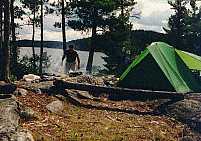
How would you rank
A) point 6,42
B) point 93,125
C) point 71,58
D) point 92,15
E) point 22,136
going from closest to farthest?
point 22,136
point 93,125
point 6,42
point 71,58
point 92,15

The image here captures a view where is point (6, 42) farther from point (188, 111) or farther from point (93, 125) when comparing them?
point (188, 111)

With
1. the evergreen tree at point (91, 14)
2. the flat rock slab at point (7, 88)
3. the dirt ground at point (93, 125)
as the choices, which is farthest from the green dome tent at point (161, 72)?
the evergreen tree at point (91, 14)

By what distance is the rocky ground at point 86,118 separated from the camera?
1098 cm

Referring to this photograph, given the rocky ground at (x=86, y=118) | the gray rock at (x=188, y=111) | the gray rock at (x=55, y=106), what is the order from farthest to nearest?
the gray rock at (x=55, y=106) → the gray rock at (x=188, y=111) → the rocky ground at (x=86, y=118)

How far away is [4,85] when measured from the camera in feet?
45.9

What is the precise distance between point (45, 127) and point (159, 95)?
5488 millimetres

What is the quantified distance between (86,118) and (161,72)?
18.9 feet

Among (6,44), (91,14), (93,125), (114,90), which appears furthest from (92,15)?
(93,125)

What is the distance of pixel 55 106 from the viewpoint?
13.7m

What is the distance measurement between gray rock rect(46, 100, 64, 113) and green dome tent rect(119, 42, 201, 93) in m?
5.26

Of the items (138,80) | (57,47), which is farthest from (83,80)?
(57,47)

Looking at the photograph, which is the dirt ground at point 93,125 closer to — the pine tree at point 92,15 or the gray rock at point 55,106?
the gray rock at point 55,106

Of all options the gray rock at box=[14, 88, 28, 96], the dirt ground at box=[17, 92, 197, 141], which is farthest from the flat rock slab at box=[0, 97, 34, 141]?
the gray rock at box=[14, 88, 28, 96]

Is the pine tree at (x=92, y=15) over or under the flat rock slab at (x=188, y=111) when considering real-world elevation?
over
